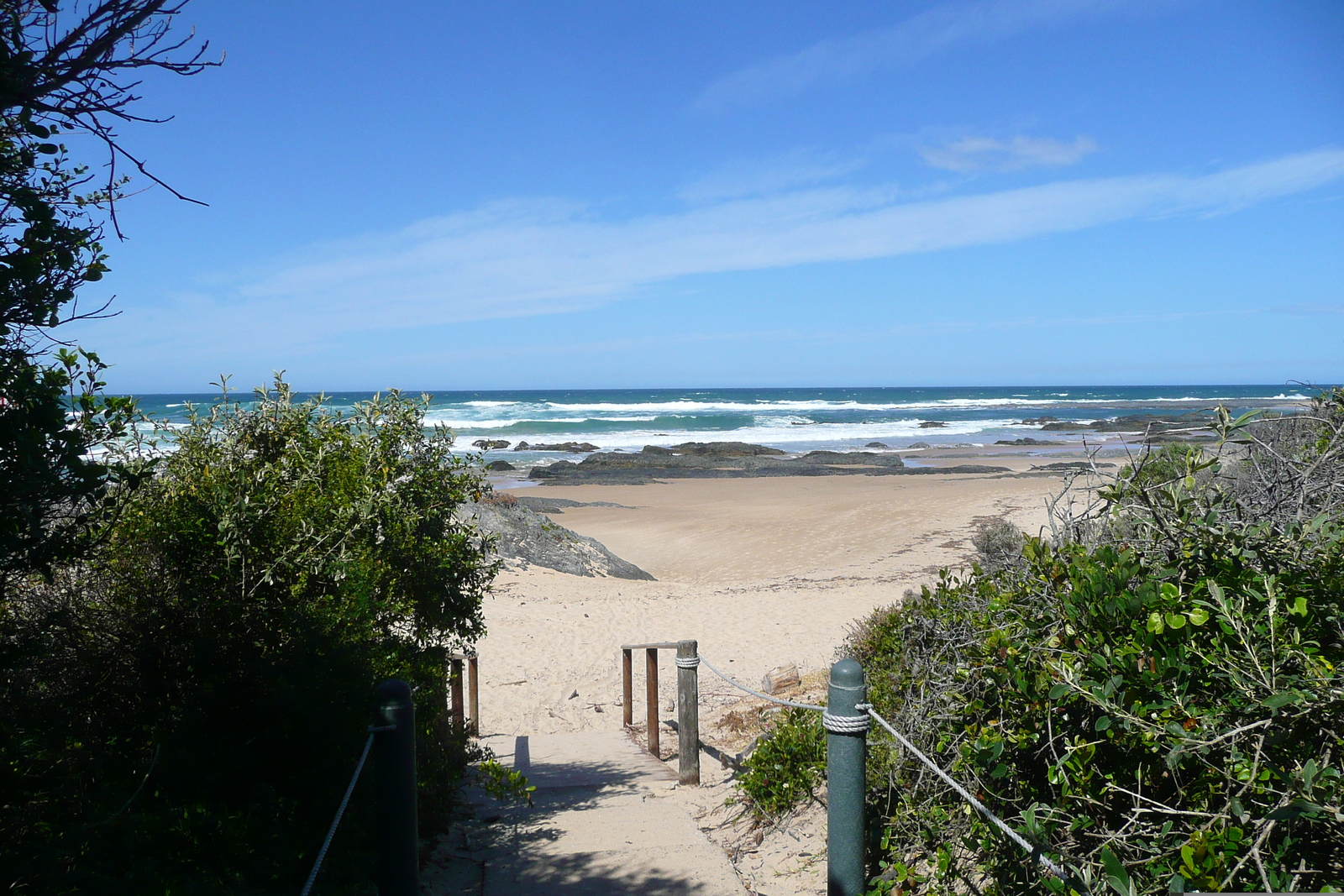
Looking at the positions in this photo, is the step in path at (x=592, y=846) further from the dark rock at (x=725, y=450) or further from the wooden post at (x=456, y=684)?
the dark rock at (x=725, y=450)

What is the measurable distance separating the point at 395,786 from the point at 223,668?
975mm

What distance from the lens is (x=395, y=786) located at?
2684mm

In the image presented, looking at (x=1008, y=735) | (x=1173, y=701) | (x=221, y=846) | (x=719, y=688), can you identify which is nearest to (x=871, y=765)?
(x=1008, y=735)

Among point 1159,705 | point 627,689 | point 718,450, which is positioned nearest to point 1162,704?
point 1159,705

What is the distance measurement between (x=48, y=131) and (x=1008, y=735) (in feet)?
11.5

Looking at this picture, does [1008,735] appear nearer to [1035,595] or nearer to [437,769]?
[1035,595]

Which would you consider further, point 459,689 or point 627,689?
point 627,689

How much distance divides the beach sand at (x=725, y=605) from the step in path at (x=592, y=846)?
0.24 metres

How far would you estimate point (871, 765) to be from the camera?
3.73 meters

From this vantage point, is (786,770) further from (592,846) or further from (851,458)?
(851,458)

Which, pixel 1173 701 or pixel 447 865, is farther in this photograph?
pixel 447 865

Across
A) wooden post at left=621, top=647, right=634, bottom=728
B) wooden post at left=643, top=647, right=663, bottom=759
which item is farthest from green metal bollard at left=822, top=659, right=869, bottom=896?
wooden post at left=621, top=647, right=634, bottom=728

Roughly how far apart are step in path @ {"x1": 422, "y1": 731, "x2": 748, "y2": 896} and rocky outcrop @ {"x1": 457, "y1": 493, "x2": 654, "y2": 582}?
8.93 meters

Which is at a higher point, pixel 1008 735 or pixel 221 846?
pixel 1008 735
